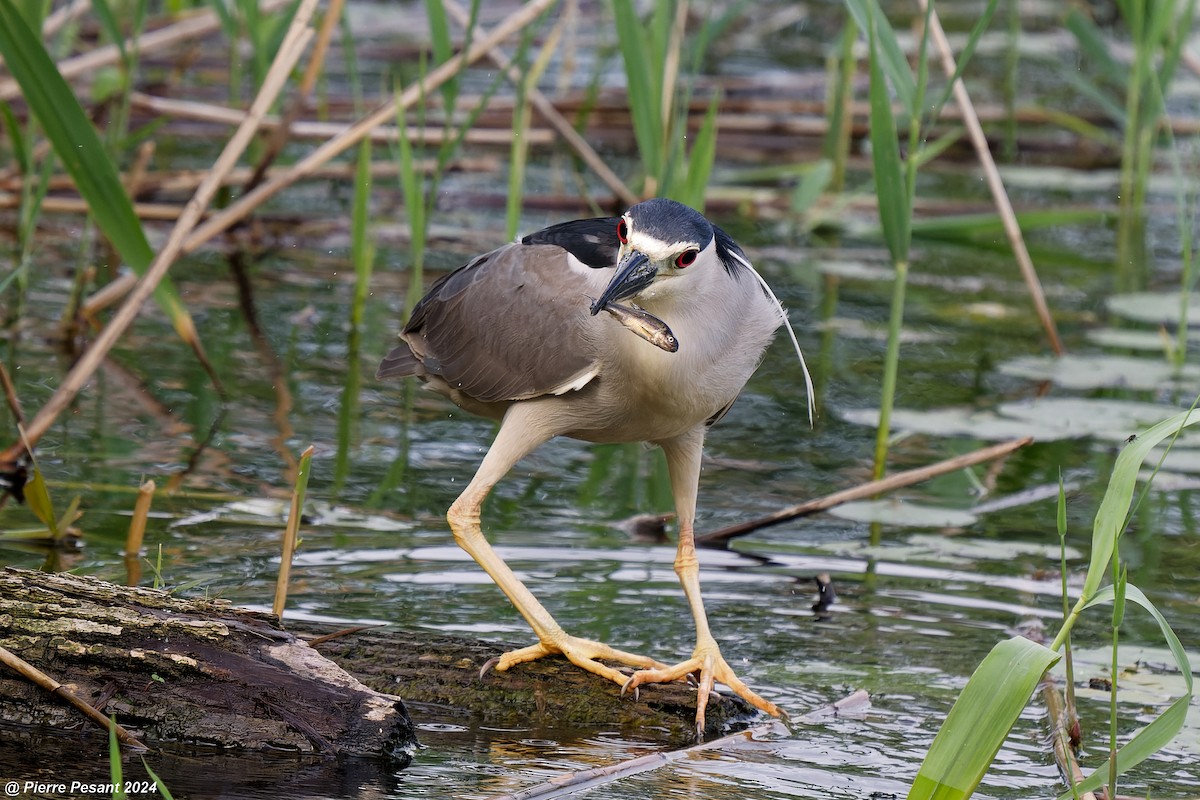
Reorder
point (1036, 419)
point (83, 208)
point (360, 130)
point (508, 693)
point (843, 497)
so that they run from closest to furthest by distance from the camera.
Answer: point (508, 693), point (843, 497), point (1036, 419), point (360, 130), point (83, 208)

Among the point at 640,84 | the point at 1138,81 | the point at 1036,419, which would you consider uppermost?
the point at 1138,81

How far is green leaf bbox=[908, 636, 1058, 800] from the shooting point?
2680 mm

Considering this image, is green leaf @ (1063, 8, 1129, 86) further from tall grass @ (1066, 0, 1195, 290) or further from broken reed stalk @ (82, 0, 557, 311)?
broken reed stalk @ (82, 0, 557, 311)

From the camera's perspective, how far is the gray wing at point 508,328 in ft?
14.0

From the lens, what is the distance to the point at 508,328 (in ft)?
14.9

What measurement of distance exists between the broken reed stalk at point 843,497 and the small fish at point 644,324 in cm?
158

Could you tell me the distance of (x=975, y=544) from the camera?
525 cm

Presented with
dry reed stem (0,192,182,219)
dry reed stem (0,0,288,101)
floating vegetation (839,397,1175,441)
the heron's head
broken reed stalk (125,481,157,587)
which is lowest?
broken reed stalk (125,481,157,587)

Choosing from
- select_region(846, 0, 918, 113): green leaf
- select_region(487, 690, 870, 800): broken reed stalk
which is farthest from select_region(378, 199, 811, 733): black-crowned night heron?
select_region(846, 0, 918, 113): green leaf

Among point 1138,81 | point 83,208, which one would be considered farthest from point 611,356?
point 1138,81

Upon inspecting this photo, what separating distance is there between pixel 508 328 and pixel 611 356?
0.52 meters

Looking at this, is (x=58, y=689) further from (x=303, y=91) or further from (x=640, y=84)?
(x=303, y=91)

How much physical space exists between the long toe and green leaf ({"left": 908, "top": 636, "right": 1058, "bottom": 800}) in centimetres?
129

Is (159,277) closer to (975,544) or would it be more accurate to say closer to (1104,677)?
(975,544)
